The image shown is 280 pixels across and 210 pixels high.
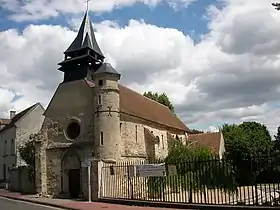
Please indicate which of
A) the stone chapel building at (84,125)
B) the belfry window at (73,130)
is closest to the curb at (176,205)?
the stone chapel building at (84,125)

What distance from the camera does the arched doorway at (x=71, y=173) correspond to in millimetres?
33122

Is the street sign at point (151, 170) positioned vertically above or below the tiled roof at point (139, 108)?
below

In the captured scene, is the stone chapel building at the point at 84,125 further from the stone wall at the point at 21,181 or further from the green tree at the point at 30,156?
the stone wall at the point at 21,181

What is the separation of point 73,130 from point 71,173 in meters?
3.58

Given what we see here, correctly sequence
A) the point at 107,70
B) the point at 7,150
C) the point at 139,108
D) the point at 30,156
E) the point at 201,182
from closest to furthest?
the point at 201,182, the point at 107,70, the point at 30,156, the point at 139,108, the point at 7,150

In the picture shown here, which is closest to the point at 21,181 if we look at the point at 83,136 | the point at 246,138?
the point at 83,136

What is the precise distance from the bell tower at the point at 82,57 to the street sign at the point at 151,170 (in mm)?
13447

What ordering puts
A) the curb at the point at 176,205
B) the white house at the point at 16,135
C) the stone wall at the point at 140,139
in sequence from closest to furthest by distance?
the curb at the point at 176,205 → the stone wall at the point at 140,139 → the white house at the point at 16,135

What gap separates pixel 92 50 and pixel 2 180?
84.0ft

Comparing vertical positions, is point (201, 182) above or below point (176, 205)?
above

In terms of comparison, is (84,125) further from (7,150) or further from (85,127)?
(7,150)

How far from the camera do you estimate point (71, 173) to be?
3369 centimetres

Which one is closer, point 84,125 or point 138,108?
point 84,125

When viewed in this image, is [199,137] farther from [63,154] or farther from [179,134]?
[63,154]
